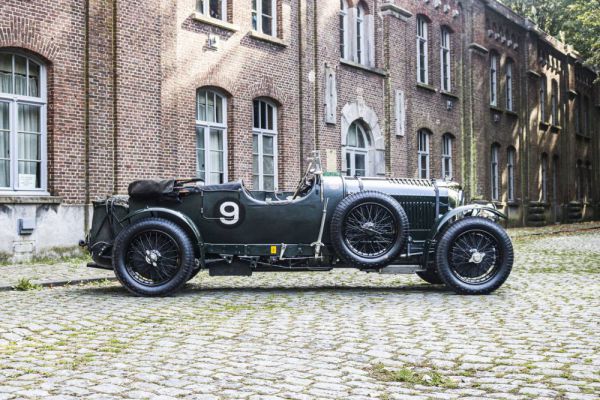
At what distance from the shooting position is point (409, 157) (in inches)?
881

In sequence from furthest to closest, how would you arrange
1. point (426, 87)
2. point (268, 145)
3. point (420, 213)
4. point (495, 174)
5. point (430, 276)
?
point (495, 174) → point (426, 87) → point (268, 145) → point (430, 276) → point (420, 213)

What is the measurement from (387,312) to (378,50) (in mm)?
15448

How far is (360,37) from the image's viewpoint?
2083cm

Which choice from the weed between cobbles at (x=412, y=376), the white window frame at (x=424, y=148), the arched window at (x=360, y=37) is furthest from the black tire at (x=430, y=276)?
the white window frame at (x=424, y=148)

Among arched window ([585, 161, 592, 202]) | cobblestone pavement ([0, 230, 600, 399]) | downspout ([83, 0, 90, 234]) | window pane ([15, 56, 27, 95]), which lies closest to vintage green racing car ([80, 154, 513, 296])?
cobblestone pavement ([0, 230, 600, 399])

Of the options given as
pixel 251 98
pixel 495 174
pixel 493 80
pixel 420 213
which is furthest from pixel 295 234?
pixel 493 80

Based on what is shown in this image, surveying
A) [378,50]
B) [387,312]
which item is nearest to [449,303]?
[387,312]

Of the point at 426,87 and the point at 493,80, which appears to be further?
the point at 493,80

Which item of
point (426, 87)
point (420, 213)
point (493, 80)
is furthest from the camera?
point (493, 80)

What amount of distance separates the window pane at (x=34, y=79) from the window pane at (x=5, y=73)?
0.40m

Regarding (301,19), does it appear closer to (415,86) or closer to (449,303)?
(415,86)

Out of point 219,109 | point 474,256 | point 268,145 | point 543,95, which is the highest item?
point 543,95

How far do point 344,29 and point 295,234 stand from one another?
13.0m

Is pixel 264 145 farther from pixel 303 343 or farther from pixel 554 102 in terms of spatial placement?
pixel 554 102
